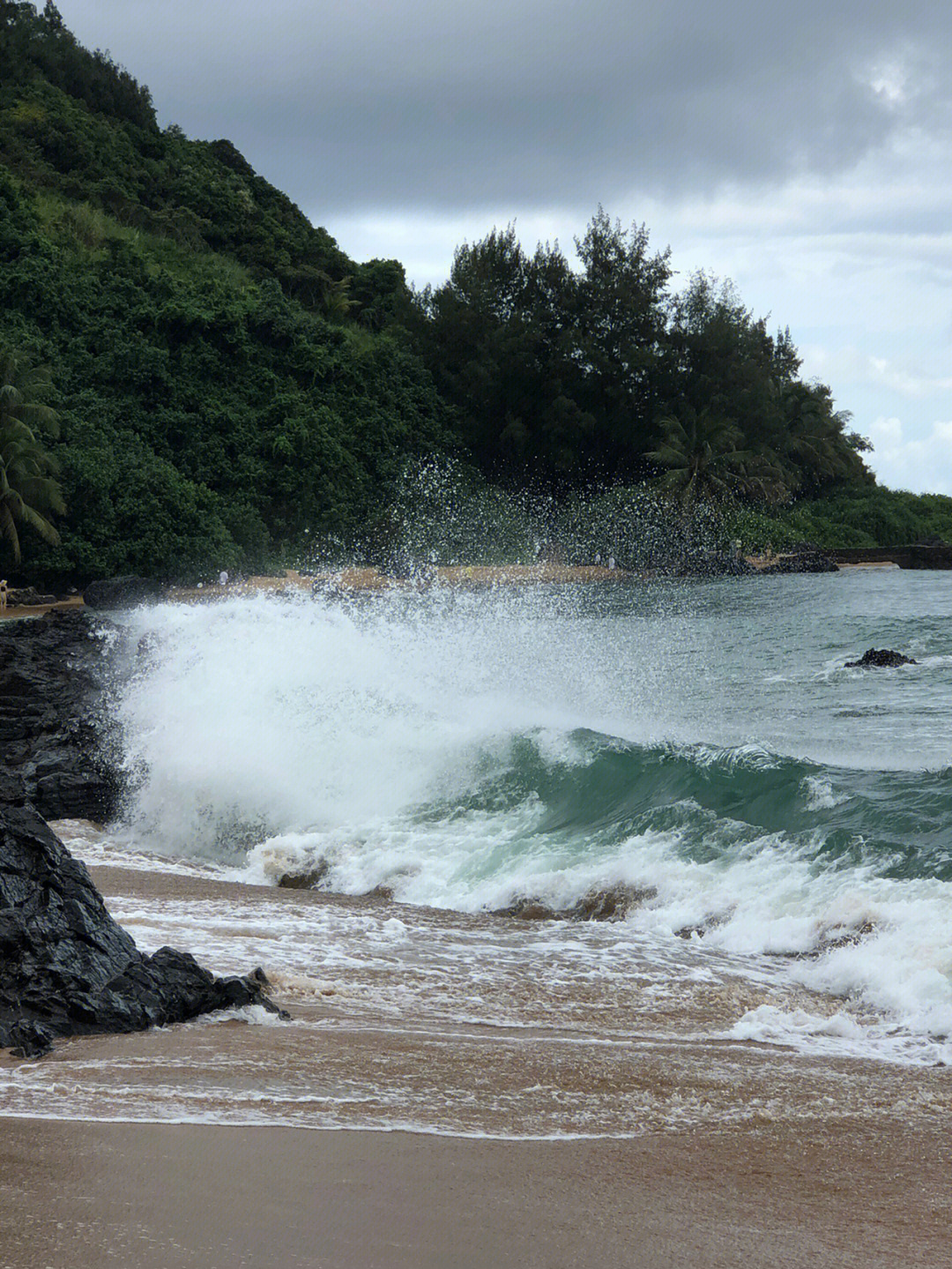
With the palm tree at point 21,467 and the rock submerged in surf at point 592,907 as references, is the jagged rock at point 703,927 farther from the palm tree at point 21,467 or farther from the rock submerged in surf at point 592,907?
the palm tree at point 21,467

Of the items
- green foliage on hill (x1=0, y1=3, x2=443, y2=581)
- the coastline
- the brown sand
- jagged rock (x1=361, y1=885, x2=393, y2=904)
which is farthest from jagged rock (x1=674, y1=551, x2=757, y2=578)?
jagged rock (x1=361, y1=885, x2=393, y2=904)

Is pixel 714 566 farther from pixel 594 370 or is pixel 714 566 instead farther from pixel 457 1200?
pixel 457 1200

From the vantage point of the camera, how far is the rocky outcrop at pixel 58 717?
10234 mm

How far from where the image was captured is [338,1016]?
16.1ft

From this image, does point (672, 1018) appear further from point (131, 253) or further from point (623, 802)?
point (131, 253)

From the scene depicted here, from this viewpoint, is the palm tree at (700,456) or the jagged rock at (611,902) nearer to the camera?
the jagged rock at (611,902)

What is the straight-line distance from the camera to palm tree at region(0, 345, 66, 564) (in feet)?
120

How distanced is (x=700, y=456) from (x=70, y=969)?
168 ft

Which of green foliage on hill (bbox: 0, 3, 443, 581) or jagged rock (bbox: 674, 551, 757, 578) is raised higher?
green foliage on hill (bbox: 0, 3, 443, 581)

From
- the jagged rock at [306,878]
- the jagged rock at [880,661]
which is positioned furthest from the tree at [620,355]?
the jagged rock at [306,878]

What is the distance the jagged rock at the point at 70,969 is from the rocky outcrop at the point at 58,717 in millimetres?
1155

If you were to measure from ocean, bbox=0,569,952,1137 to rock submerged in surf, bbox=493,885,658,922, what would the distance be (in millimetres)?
54

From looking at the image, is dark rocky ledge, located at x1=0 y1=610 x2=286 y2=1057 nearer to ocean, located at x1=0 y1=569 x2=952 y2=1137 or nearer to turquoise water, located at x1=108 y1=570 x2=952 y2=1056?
ocean, located at x1=0 y1=569 x2=952 y2=1137

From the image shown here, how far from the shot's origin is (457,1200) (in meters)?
3.10
